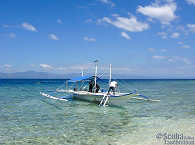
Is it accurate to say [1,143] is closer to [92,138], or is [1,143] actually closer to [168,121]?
[92,138]

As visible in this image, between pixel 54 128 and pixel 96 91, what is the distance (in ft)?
37.7

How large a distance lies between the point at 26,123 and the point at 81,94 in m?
10.1

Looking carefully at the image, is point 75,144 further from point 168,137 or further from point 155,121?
point 155,121

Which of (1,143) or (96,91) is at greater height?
(96,91)

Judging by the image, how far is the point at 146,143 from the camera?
9.22m

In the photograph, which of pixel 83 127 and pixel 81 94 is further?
pixel 81 94

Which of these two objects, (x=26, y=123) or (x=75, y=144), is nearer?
(x=75, y=144)

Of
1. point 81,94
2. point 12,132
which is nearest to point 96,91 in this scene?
point 81,94

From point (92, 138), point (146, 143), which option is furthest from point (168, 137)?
point (92, 138)

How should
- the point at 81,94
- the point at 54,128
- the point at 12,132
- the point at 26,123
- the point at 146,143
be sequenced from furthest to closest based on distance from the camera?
the point at 81,94 < the point at 26,123 < the point at 54,128 < the point at 12,132 < the point at 146,143

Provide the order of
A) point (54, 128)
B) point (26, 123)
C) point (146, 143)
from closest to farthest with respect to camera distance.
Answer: point (146, 143) < point (54, 128) < point (26, 123)

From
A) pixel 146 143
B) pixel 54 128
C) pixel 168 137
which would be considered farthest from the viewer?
pixel 54 128

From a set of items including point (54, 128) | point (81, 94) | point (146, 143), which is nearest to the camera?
point (146, 143)

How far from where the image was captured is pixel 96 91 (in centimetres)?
2327
